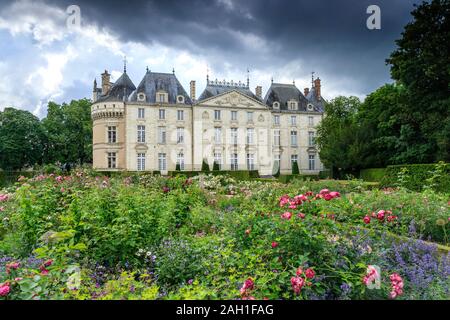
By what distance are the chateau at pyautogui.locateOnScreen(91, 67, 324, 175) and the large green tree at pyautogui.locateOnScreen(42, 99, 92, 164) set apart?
17.8ft

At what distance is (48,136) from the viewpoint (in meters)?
34.0

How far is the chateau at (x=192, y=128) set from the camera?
31.6 m

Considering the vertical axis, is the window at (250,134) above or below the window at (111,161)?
above

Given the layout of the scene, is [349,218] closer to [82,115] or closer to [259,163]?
[259,163]

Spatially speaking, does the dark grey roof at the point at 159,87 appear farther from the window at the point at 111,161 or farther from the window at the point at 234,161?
the window at the point at 234,161

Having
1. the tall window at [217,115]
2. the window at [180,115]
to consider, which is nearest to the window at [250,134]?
the tall window at [217,115]

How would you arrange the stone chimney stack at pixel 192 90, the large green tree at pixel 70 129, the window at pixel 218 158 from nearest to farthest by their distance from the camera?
1. the window at pixel 218 158
2. the stone chimney stack at pixel 192 90
3. the large green tree at pixel 70 129

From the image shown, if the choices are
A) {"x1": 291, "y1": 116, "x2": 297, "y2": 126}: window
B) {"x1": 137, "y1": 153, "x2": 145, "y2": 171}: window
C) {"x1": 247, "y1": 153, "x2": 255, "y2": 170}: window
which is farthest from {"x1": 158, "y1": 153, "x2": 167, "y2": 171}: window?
{"x1": 291, "y1": 116, "x2": 297, "y2": 126}: window

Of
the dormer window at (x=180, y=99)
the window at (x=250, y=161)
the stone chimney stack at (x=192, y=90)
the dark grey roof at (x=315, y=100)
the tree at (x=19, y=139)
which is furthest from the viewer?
the dark grey roof at (x=315, y=100)

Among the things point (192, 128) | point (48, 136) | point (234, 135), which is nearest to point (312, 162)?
point (234, 135)

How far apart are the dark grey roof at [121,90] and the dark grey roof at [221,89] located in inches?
264

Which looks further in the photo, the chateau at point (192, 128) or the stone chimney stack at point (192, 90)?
the stone chimney stack at point (192, 90)

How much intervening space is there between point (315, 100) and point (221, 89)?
11.1m

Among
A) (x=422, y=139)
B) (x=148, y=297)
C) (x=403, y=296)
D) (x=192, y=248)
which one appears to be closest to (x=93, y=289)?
(x=148, y=297)
